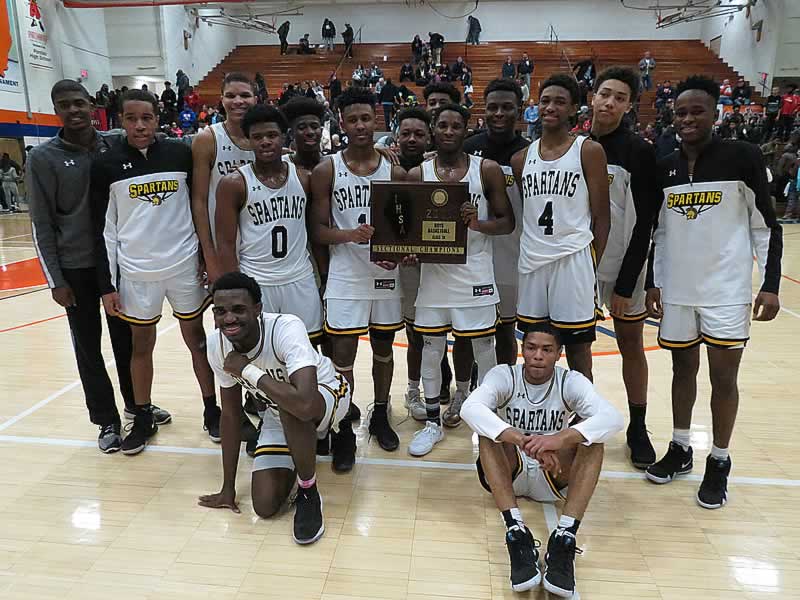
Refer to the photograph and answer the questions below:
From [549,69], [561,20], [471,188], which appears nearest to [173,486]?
[471,188]

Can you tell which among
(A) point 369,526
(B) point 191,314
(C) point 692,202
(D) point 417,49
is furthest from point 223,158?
(D) point 417,49

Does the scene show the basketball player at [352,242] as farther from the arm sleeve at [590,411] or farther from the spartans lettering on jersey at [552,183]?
the arm sleeve at [590,411]

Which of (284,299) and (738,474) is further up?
(284,299)

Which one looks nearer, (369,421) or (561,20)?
(369,421)

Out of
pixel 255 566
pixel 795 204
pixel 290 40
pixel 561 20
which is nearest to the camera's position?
pixel 255 566

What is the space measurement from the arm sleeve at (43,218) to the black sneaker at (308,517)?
180 centimetres

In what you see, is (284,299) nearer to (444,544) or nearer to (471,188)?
(471,188)

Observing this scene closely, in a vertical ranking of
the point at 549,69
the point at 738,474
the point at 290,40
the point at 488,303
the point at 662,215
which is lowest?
the point at 738,474

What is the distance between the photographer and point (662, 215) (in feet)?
9.81

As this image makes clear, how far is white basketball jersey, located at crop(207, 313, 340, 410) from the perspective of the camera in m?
2.68

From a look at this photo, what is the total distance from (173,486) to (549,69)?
23.1m

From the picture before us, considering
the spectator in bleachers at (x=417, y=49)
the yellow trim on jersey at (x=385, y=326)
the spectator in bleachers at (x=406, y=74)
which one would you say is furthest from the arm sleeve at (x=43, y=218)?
the spectator in bleachers at (x=417, y=49)

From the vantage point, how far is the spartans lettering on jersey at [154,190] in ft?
10.4

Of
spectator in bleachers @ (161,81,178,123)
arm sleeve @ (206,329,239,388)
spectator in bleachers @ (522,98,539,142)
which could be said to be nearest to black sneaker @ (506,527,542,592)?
arm sleeve @ (206,329,239,388)
